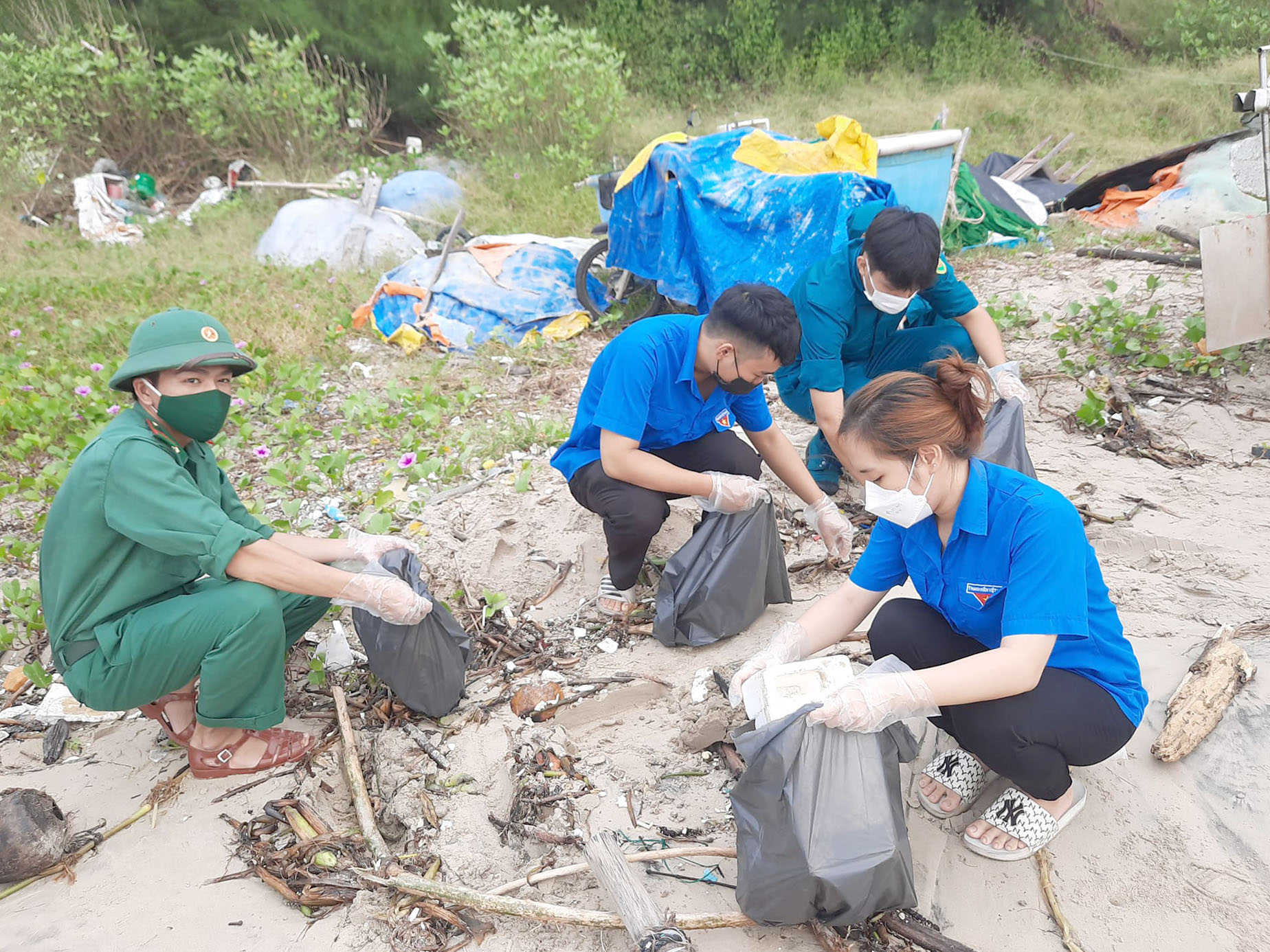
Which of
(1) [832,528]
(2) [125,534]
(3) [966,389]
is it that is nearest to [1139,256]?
(1) [832,528]

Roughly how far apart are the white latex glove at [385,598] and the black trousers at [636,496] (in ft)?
2.41

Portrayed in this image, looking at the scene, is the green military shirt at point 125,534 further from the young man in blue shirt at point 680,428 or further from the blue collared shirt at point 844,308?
the blue collared shirt at point 844,308

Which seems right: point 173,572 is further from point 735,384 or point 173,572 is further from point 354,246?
point 354,246

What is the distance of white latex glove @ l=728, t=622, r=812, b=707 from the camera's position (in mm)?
1970

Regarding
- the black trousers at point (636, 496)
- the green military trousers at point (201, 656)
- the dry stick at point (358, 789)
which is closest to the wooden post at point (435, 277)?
the black trousers at point (636, 496)

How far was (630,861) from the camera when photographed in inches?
74.7

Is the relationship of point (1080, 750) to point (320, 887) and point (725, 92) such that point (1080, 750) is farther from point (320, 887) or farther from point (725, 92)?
point (725, 92)

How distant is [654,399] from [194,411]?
1.32 metres

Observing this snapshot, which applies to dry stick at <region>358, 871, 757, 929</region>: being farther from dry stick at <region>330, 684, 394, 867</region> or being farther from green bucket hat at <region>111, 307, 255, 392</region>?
green bucket hat at <region>111, 307, 255, 392</region>

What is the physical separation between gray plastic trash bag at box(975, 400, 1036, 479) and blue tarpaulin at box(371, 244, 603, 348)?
3.63 metres

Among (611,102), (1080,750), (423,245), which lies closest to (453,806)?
(1080,750)

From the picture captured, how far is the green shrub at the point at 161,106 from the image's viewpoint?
980 cm

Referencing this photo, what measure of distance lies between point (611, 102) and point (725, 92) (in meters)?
3.36

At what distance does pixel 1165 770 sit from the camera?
2.08 meters
